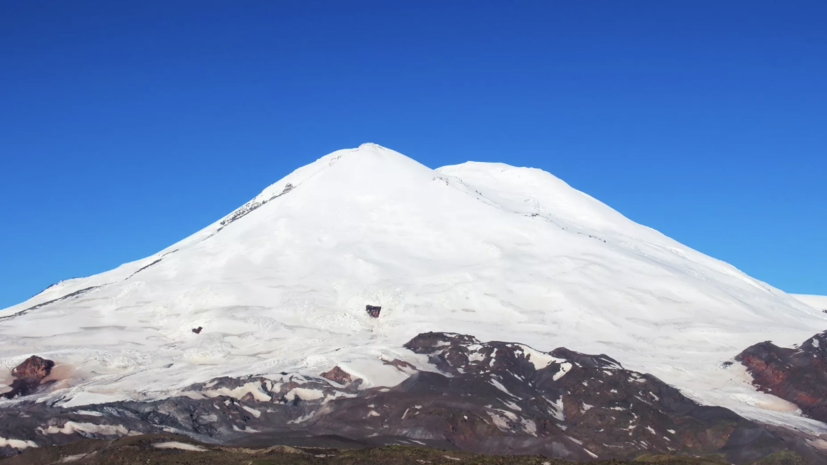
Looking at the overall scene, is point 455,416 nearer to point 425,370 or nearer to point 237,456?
point 425,370

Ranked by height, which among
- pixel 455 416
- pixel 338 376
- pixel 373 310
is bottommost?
pixel 455 416

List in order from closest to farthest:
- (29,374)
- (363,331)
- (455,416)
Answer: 1. (455,416)
2. (29,374)
3. (363,331)

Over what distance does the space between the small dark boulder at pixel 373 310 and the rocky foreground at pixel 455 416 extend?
35.2 m

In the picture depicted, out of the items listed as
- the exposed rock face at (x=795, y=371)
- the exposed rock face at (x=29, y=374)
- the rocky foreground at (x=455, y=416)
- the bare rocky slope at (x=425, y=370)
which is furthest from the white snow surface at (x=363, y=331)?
the rocky foreground at (x=455, y=416)

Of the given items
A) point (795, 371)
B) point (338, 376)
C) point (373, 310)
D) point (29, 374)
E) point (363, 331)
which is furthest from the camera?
point (373, 310)

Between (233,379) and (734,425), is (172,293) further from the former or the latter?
(734,425)

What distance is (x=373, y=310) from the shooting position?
7466 inches

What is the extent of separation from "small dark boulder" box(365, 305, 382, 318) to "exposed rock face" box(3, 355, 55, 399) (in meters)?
65.4

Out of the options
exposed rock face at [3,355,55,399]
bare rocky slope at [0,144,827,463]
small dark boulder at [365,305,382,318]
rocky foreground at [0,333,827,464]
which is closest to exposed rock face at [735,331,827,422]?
bare rocky slope at [0,144,827,463]

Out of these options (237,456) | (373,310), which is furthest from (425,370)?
(237,456)

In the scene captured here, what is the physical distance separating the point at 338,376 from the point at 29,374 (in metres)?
54.8

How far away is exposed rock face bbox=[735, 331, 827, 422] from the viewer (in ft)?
484

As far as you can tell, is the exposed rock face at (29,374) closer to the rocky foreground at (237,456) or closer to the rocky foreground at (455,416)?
→ the rocky foreground at (455,416)

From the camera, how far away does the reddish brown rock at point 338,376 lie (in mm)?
146250
